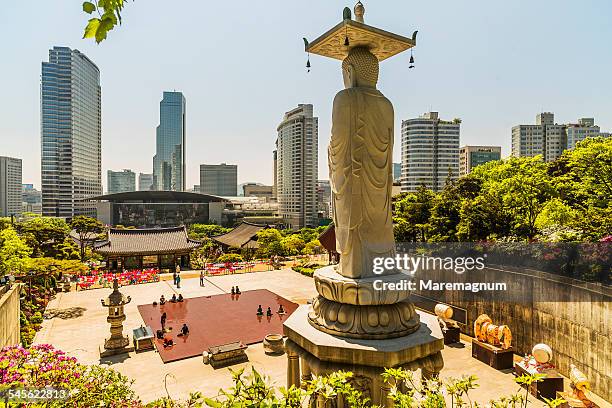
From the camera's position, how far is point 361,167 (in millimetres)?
7531

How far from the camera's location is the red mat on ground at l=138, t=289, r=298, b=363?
659 inches

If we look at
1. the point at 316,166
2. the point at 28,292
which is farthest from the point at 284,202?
the point at 28,292

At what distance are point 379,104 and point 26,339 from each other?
62.1 ft

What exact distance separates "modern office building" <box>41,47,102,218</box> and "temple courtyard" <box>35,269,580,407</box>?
6764 cm

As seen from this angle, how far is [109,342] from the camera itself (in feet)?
50.5

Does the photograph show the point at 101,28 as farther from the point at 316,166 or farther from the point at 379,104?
the point at 316,166

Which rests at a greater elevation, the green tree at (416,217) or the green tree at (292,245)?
the green tree at (416,217)

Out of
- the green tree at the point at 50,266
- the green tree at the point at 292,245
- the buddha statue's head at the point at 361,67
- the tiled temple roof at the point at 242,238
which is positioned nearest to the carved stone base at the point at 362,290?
the buddha statue's head at the point at 361,67

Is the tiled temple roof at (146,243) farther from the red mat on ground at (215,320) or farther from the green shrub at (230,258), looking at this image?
the red mat on ground at (215,320)

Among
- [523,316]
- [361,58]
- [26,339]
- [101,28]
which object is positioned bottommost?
[26,339]

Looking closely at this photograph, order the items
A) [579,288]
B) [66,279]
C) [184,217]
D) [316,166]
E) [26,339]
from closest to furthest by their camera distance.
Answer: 1. [579,288]
2. [26,339]
3. [66,279]
4. [184,217]
5. [316,166]

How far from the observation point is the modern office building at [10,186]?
114 meters

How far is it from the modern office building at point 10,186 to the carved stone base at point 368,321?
137m

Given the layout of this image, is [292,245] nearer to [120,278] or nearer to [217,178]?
[120,278]
